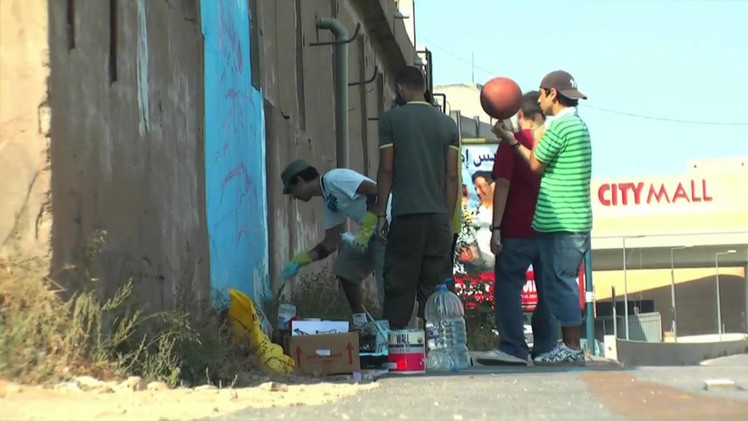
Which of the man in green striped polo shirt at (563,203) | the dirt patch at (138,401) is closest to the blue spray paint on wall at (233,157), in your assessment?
the man in green striped polo shirt at (563,203)

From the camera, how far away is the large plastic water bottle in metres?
8.53

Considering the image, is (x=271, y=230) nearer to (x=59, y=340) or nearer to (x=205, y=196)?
(x=205, y=196)

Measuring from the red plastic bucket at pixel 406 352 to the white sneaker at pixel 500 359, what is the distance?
1177 mm

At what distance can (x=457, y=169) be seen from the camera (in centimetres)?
881

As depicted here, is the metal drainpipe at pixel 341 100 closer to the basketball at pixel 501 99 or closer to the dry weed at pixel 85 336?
the basketball at pixel 501 99

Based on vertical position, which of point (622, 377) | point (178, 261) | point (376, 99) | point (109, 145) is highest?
point (376, 99)

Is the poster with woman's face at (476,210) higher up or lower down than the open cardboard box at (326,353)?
higher up

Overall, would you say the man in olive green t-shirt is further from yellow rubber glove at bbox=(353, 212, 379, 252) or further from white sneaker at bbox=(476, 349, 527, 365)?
white sneaker at bbox=(476, 349, 527, 365)

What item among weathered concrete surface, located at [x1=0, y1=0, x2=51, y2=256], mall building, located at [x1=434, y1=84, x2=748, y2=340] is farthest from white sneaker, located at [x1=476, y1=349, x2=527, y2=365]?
mall building, located at [x1=434, y1=84, x2=748, y2=340]

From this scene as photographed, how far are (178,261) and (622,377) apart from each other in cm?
283

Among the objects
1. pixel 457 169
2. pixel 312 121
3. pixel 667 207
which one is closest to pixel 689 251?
pixel 667 207

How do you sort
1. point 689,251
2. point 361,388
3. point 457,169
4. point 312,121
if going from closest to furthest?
point 361,388
point 457,169
point 312,121
point 689,251

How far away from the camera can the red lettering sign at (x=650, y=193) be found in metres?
58.8

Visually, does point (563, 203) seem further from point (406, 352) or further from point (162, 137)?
point (162, 137)
